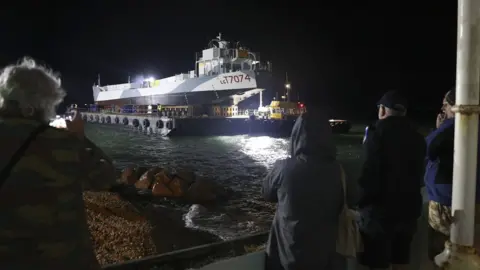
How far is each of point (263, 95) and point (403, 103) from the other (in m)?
34.1

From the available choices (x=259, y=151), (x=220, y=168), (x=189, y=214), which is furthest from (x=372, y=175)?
(x=259, y=151)

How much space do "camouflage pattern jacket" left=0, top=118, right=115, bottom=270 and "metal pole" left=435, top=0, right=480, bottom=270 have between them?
78.5 inches

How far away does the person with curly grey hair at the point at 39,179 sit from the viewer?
1.61 metres

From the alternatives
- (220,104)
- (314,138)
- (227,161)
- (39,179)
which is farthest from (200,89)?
(39,179)

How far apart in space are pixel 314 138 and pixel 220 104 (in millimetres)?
35091

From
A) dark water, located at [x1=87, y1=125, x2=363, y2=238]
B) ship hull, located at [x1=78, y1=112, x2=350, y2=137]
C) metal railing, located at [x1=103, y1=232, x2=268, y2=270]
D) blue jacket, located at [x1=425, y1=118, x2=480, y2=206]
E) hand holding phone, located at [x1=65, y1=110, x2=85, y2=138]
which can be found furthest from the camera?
ship hull, located at [x1=78, y1=112, x2=350, y2=137]

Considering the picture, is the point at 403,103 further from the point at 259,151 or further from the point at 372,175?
the point at 259,151

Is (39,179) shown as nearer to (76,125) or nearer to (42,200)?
(42,200)

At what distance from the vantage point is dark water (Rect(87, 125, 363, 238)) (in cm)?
929

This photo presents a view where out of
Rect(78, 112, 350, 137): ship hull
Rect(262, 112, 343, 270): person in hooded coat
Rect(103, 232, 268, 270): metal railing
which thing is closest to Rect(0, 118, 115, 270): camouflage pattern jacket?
Rect(262, 112, 343, 270): person in hooded coat

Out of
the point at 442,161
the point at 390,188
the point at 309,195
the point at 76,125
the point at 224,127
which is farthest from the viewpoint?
the point at 224,127

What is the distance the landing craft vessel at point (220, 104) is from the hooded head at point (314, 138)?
28795mm

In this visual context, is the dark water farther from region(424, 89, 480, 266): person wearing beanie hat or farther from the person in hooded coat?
the person in hooded coat

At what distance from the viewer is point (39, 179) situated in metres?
1.63
